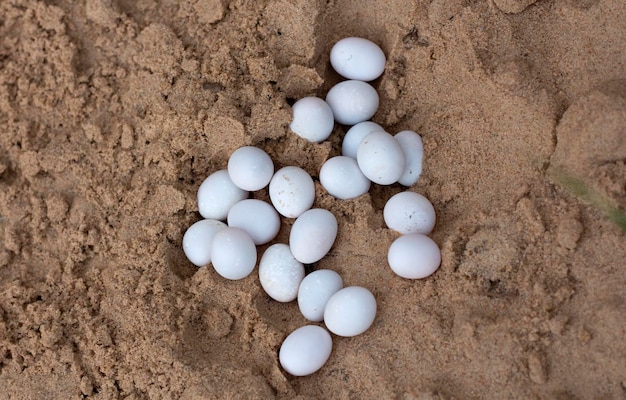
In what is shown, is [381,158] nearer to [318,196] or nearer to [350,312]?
[318,196]

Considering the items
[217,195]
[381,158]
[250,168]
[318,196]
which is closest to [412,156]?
[381,158]

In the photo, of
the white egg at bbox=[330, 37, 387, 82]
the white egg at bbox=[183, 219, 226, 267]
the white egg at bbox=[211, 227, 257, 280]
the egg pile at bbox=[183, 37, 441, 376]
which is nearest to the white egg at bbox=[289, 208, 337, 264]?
the egg pile at bbox=[183, 37, 441, 376]

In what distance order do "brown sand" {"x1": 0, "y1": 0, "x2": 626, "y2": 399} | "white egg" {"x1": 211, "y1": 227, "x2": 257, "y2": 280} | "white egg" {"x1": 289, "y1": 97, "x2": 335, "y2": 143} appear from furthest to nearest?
"white egg" {"x1": 289, "y1": 97, "x2": 335, "y2": 143} → "white egg" {"x1": 211, "y1": 227, "x2": 257, "y2": 280} → "brown sand" {"x1": 0, "y1": 0, "x2": 626, "y2": 399}

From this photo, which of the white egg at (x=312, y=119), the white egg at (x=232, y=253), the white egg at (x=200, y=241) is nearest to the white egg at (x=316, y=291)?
the white egg at (x=232, y=253)

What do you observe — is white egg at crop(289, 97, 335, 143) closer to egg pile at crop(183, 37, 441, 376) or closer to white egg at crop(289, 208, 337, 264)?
egg pile at crop(183, 37, 441, 376)

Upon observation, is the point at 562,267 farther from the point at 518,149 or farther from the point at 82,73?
the point at 82,73
